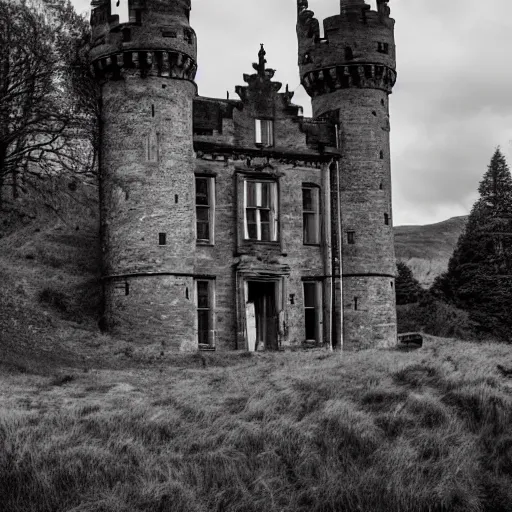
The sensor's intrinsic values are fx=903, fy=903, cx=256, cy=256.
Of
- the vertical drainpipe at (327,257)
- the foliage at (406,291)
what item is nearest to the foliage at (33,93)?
the vertical drainpipe at (327,257)

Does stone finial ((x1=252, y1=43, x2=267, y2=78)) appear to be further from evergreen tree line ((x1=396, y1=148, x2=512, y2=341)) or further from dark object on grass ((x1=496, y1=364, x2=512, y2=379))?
dark object on grass ((x1=496, y1=364, x2=512, y2=379))

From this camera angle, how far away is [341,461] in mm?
15727

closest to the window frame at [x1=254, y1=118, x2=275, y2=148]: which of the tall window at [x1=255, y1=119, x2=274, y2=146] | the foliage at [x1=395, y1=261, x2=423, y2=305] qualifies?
the tall window at [x1=255, y1=119, x2=274, y2=146]

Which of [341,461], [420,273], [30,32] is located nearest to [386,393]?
[341,461]

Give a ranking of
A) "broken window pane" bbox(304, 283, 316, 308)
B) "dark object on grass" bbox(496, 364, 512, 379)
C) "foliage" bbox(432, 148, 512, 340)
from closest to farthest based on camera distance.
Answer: "dark object on grass" bbox(496, 364, 512, 379), "broken window pane" bbox(304, 283, 316, 308), "foliage" bbox(432, 148, 512, 340)

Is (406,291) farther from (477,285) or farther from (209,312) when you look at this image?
(209,312)

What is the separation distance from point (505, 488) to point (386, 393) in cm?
412

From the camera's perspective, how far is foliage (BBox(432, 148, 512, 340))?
44.0 m

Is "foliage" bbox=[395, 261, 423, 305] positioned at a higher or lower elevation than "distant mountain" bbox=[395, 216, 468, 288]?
lower

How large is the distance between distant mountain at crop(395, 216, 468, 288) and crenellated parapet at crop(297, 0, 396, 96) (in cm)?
3081

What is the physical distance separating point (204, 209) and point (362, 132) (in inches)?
263

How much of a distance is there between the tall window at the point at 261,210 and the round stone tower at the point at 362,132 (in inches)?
107

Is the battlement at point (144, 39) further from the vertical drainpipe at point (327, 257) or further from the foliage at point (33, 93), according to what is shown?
the vertical drainpipe at point (327, 257)

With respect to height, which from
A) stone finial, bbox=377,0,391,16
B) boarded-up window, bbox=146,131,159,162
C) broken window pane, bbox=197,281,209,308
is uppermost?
stone finial, bbox=377,0,391,16
